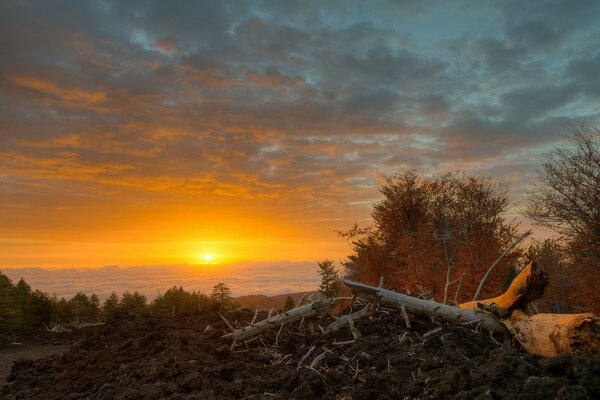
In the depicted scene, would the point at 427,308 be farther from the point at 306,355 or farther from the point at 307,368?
the point at 307,368

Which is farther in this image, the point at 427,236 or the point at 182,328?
the point at 427,236

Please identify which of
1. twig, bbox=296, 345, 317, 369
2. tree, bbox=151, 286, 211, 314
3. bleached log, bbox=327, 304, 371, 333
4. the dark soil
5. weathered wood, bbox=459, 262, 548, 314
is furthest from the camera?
tree, bbox=151, 286, 211, 314

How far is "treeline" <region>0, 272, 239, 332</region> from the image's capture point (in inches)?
834

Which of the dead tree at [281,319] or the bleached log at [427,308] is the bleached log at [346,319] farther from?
the dead tree at [281,319]

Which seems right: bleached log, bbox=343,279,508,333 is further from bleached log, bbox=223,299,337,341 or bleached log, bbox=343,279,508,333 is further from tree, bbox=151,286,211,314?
tree, bbox=151,286,211,314

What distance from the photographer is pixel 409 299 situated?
25.7ft

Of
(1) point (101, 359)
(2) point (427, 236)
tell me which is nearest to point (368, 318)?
(1) point (101, 359)

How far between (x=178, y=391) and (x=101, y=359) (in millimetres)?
3416

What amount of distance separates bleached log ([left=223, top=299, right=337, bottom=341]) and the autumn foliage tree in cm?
1365

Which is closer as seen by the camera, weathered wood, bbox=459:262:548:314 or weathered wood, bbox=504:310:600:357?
weathered wood, bbox=504:310:600:357

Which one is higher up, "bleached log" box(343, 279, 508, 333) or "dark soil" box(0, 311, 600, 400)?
"bleached log" box(343, 279, 508, 333)

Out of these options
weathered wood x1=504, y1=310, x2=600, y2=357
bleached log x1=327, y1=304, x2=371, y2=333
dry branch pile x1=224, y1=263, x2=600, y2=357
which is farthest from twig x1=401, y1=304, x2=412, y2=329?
weathered wood x1=504, y1=310, x2=600, y2=357

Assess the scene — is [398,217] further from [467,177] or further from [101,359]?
[101,359]

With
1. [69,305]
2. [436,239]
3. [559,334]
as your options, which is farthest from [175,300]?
[559,334]
